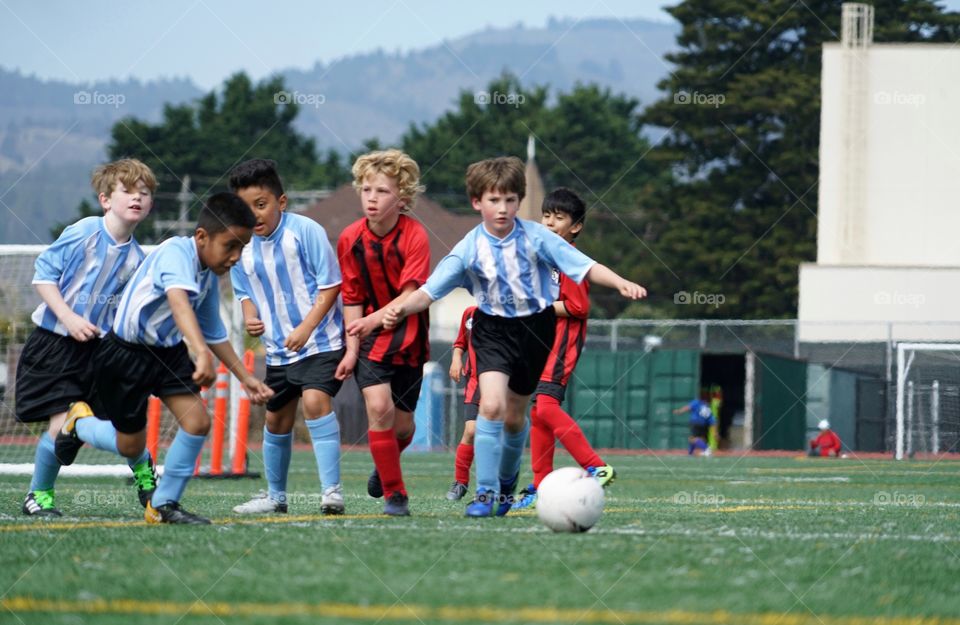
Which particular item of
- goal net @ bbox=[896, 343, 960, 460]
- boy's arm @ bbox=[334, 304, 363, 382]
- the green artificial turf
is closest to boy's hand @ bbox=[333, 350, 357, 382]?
boy's arm @ bbox=[334, 304, 363, 382]

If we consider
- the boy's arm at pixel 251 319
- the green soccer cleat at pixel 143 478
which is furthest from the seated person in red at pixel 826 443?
the green soccer cleat at pixel 143 478

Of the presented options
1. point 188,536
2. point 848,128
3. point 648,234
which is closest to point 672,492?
point 188,536

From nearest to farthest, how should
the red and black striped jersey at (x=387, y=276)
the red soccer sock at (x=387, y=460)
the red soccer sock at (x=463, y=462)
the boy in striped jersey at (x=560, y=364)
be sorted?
the red soccer sock at (x=387, y=460) < the red and black striped jersey at (x=387, y=276) < the boy in striped jersey at (x=560, y=364) < the red soccer sock at (x=463, y=462)

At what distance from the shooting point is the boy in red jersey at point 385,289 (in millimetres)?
7469

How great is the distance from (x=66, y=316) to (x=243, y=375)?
1.21m

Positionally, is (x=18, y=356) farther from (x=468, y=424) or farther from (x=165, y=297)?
(x=165, y=297)

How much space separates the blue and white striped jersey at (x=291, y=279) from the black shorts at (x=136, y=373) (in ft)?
3.26

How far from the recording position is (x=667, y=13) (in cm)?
4622

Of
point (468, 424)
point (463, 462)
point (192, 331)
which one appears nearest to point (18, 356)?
point (468, 424)

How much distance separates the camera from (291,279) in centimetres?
759

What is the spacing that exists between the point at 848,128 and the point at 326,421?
108 feet

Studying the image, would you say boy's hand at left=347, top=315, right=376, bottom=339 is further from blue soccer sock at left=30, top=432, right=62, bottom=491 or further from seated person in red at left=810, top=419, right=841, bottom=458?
seated person in red at left=810, top=419, right=841, bottom=458

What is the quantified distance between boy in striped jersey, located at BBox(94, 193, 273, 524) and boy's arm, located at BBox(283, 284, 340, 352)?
68 centimetres

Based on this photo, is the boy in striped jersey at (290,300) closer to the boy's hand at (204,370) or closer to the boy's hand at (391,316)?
the boy's hand at (391,316)
